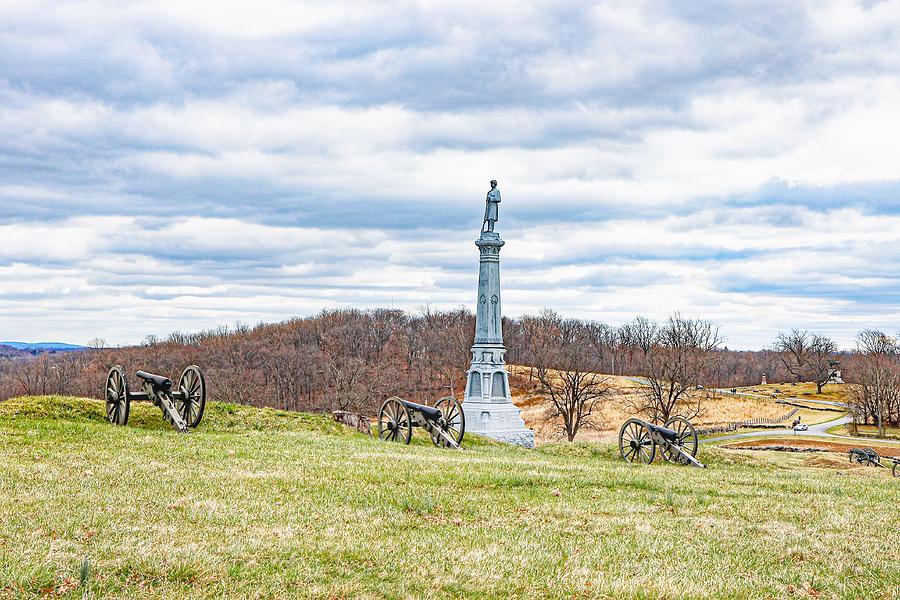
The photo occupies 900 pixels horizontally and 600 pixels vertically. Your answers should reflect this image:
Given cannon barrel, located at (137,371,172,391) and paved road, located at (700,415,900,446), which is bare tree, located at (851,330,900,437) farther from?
cannon barrel, located at (137,371,172,391)

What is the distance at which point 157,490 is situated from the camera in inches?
356

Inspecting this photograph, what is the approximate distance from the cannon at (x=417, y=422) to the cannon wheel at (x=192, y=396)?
5.14m

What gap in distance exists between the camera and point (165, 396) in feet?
58.0

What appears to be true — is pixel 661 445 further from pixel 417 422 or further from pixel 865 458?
pixel 865 458

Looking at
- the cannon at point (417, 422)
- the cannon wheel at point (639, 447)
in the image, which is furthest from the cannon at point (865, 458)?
the cannon at point (417, 422)

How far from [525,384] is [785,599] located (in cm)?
8016

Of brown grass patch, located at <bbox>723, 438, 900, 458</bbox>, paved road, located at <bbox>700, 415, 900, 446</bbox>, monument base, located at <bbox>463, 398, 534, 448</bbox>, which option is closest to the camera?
monument base, located at <bbox>463, 398, 534, 448</bbox>

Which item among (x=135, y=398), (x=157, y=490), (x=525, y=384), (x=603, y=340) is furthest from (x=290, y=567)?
(x=603, y=340)

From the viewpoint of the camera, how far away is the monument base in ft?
97.0

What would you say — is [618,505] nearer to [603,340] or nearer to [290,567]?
[290,567]

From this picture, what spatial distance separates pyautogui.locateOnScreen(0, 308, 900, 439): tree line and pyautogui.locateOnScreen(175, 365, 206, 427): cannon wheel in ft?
86.0

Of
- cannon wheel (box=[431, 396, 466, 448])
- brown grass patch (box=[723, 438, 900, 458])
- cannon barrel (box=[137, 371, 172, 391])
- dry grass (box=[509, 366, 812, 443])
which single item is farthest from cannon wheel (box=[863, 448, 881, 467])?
cannon barrel (box=[137, 371, 172, 391])

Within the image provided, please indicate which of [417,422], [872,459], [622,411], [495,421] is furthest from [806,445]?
[417,422]

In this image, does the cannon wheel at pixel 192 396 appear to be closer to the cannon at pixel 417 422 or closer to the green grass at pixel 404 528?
the green grass at pixel 404 528
